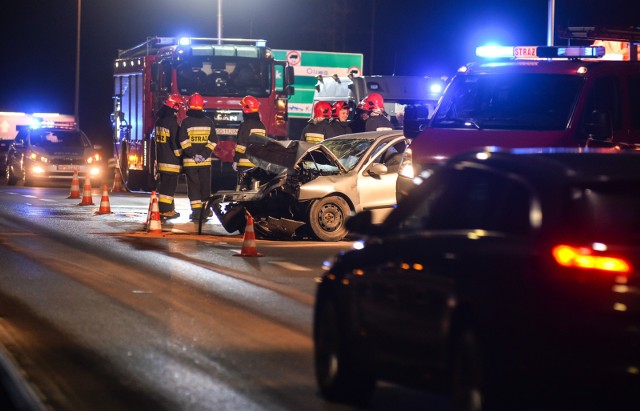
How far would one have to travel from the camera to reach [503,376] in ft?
19.7

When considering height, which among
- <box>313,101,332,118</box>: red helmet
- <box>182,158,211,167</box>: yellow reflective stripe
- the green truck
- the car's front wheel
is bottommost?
the car's front wheel

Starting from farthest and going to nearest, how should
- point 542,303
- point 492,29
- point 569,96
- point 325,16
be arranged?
point 325,16 < point 492,29 < point 569,96 < point 542,303

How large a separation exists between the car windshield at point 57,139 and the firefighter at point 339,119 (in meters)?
14.7

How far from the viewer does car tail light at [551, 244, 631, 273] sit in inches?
228

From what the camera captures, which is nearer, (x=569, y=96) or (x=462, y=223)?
(x=462, y=223)

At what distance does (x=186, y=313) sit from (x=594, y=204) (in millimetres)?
5627

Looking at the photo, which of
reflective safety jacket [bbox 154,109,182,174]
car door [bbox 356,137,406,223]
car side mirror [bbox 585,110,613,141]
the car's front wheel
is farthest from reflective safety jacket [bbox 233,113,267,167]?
the car's front wheel

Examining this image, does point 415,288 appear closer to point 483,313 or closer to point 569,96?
point 483,313

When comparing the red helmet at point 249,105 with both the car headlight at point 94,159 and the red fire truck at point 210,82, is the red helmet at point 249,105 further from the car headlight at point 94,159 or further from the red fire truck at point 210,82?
the car headlight at point 94,159

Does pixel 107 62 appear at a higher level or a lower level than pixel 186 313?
higher

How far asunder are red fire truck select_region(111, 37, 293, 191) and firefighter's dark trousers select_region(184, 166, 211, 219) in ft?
25.1

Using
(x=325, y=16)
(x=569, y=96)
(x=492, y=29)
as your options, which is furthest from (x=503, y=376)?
(x=325, y=16)

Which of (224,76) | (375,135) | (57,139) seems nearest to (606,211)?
(375,135)

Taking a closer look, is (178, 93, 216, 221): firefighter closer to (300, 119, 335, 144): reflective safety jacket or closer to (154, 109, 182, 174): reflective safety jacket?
(154, 109, 182, 174): reflective safety jacket
